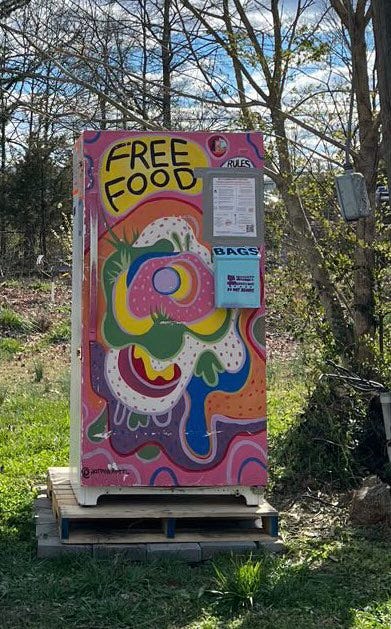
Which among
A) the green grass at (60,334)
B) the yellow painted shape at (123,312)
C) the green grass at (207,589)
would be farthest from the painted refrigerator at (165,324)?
the green grass at (60,334)

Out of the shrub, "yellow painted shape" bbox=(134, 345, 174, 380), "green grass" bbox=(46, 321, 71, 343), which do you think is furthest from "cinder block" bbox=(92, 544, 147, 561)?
"green grass" bbox=(46, 321, 71, 343)

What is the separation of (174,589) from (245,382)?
1268 mm

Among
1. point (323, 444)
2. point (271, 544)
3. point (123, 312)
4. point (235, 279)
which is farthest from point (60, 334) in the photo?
point (271, 544)

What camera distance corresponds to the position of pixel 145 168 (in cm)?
495

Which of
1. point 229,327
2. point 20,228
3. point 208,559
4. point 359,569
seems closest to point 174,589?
point 208,559

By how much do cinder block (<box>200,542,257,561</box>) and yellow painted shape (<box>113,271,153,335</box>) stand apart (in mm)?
1256

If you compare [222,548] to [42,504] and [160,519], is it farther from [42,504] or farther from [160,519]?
[42,504]

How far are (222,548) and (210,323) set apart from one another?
127cm

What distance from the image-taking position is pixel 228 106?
6.59 meters

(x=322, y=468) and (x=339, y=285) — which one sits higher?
(x=339, y=285)

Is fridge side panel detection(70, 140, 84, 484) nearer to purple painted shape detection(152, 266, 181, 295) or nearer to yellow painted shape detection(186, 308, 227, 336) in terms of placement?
purple painted shape detection(152, 266, 181, 295)

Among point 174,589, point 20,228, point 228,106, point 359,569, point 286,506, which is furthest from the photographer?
point 20,228

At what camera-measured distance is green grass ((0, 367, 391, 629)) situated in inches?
154

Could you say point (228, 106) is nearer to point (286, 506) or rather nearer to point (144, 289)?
point (144, 289)
